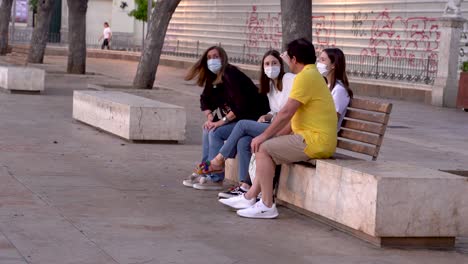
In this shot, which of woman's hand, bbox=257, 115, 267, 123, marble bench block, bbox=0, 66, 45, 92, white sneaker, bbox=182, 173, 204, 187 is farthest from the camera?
marble bench block, bbox=0, 66, 45, 92

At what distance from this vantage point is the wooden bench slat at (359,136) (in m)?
8.71

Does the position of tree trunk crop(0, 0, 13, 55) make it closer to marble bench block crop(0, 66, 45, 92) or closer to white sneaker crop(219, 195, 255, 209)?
marble bench block crop(0, 66, 45, 92)

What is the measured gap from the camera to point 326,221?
8.38 meters

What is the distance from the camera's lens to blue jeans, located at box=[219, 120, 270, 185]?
911 centimetres

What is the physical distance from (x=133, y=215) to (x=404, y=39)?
22.7 m

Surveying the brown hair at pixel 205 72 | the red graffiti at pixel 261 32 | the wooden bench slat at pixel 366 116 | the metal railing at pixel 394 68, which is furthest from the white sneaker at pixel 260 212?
the red graffiti at pixel 261 32

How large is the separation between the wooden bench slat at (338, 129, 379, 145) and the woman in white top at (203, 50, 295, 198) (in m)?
0.62

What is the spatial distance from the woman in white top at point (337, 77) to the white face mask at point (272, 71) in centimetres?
37

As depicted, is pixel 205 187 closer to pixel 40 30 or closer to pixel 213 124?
pixel 213 124

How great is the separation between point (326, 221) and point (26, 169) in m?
3.49

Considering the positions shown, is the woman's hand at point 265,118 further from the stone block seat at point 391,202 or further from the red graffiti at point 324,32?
the red graffiti at point 324,32

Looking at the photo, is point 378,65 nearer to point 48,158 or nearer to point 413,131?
point 413,131

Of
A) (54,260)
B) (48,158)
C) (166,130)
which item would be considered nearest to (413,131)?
(166,130)

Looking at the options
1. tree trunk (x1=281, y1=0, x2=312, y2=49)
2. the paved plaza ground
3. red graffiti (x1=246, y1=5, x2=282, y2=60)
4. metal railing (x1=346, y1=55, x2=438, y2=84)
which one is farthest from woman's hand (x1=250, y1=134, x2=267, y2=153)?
red graffiti (x1=246, y1=5, x2=282, y2=60)
